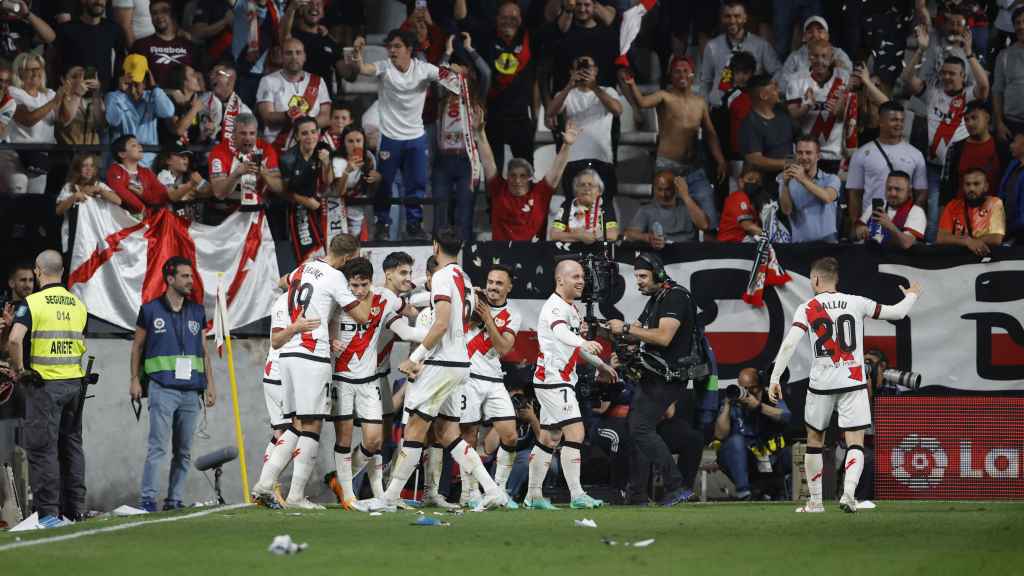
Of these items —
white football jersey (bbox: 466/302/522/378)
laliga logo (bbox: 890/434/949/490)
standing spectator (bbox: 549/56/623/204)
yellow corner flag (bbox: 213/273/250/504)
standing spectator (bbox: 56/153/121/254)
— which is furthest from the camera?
standing spectator (bbox: 549/56/623/204)

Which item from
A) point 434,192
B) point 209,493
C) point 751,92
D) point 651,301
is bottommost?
point 209,493

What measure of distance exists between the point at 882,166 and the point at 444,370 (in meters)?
7.40

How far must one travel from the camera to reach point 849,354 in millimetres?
12602

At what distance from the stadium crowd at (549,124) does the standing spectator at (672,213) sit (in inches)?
Result: 1.5

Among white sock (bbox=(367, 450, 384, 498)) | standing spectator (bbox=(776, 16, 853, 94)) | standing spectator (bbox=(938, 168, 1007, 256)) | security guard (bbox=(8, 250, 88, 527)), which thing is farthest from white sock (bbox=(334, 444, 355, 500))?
standing spectator (bbox=(776, 16, 853, 94))

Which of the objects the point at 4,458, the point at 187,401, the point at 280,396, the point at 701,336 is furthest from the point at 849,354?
the point at 4,458

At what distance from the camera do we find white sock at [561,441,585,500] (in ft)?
43.8

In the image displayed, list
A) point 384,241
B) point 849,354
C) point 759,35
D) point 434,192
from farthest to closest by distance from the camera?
1. point 759,35
2. point 434,192
3. point 384,241
4. point 849,354

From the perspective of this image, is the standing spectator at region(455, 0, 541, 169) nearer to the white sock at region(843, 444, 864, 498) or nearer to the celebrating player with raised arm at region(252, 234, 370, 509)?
the celebrating player with raised arm at region(252, 234, 370, 509)

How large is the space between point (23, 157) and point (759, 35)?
9573 mm

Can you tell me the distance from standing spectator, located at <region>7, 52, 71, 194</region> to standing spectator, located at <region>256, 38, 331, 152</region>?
7.48ft

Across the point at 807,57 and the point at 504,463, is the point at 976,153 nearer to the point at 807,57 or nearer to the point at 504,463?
the point at 807,57

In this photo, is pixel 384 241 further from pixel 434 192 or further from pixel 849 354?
pixel 849 354

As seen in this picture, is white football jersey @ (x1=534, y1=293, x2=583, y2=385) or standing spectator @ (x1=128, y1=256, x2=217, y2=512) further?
standing spectator @ (x1=128, y1=256, x2=217, y2=512)
